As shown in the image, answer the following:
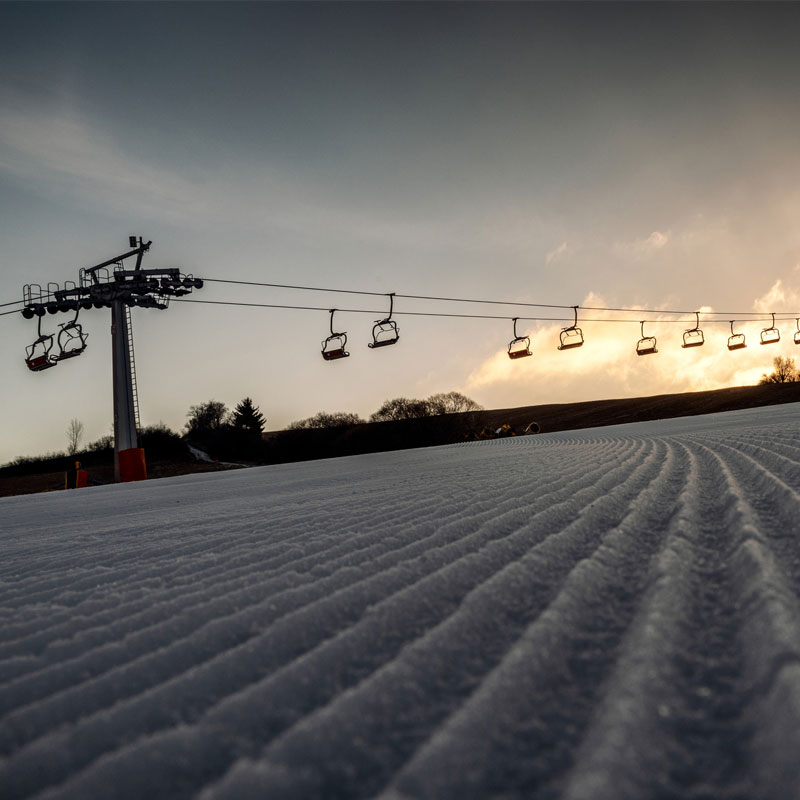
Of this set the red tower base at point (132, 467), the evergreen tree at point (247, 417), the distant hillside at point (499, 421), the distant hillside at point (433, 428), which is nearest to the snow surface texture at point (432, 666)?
the red tower base at point (132, 467)

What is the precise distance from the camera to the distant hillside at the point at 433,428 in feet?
86.7

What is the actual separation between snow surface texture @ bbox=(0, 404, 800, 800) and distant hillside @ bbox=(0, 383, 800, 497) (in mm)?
24755

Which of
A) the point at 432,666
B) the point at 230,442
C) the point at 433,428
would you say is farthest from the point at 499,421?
the point at 432,666

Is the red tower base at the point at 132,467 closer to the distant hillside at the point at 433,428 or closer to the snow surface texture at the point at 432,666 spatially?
the snow surface texture at the point at 432,666

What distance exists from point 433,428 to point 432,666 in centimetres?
3224

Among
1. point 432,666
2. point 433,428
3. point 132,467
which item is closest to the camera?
point 432,666

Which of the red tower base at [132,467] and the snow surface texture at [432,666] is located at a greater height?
the snow surface texture at [432,666]

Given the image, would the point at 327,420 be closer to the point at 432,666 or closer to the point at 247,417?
the point at 247,417

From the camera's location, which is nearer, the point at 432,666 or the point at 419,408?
the point at 432,666

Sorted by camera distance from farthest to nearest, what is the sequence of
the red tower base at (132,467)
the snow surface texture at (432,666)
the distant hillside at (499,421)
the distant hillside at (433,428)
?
1. the distant hillside at (499,421)
2. the distant hillside at (433,428)
3. the red tower base at (132,467)
4. the snow surface texture at (432,666)

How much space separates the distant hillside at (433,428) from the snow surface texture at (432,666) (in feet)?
81.2

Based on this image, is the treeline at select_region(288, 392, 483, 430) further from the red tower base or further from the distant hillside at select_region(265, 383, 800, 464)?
the red tower base

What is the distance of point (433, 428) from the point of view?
3259 cm

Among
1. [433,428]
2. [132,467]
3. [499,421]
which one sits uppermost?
[499,421]
